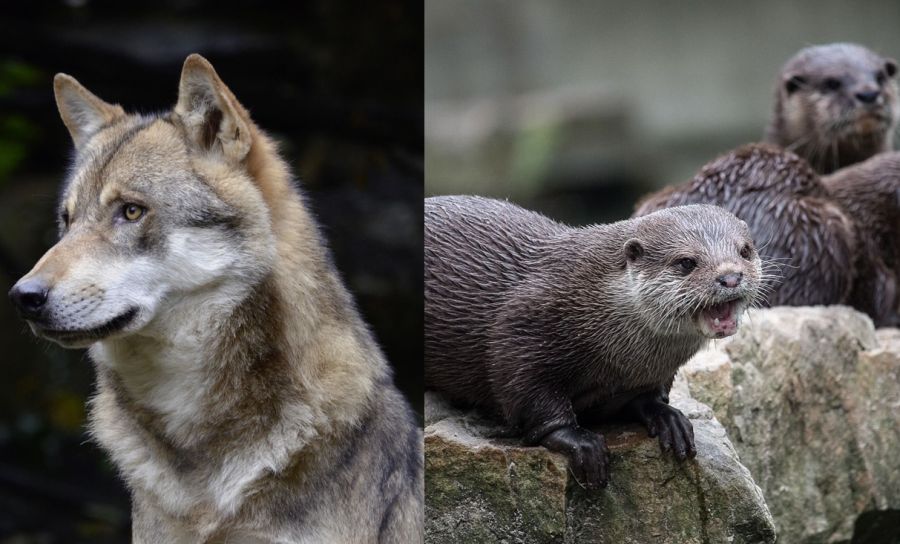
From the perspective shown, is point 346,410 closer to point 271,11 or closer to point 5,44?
point 5,44

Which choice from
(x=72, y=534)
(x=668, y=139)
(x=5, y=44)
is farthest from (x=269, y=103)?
(x=668, y=139)

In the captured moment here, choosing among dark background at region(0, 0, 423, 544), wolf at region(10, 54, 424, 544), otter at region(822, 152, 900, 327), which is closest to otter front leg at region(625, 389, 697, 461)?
wolf at region(10, 54, 424, 544)

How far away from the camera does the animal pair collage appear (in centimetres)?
267

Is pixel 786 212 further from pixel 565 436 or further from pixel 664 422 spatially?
pixel 565 436

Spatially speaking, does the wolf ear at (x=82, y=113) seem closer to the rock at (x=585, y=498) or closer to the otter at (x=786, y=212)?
the rock at (x=585, y=498)

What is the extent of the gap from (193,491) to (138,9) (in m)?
6.24

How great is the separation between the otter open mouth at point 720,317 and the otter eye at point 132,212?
1.32 meters

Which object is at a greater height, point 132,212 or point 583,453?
point 132,212

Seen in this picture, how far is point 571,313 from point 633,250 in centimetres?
24

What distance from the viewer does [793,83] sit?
5.61m

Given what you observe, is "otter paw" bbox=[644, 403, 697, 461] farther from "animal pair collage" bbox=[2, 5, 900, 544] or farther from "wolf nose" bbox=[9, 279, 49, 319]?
"wolf nose" bbox=[9, 279, 49, 319]

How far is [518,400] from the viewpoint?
2865 millimetres

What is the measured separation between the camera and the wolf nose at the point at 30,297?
2502mm

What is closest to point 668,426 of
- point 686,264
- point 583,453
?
point 583,453
